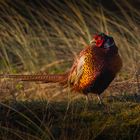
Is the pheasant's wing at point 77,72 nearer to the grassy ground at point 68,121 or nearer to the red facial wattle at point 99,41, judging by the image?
the red facial wattle at point 99,41

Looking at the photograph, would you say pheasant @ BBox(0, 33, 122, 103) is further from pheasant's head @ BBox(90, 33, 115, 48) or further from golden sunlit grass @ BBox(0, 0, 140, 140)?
golden sunlit grass @ BBox(0, 0, 140, 140)

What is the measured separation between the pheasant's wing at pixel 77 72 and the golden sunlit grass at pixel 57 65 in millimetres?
122

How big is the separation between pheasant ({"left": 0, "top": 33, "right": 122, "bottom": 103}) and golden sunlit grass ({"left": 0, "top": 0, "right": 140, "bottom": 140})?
16 centimetres

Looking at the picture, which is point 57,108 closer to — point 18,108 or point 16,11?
point 18,108

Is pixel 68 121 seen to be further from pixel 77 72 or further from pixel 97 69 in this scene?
pixel 77 72

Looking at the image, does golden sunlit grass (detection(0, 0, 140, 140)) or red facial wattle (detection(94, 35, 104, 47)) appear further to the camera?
red facial wattle (detection(94, 35, 104, 47))

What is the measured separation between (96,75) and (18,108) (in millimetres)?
741

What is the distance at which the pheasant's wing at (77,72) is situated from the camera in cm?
538

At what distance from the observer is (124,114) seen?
15.5 feet

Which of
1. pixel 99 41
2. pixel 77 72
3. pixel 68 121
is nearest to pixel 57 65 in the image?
pixel 77 72

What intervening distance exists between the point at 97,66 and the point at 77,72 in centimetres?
21

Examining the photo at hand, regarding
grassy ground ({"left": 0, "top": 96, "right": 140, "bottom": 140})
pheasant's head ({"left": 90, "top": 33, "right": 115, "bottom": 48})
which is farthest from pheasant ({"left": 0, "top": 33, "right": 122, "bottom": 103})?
grassy ground ({"left": 0, "top": 96, "right": 140, "bottom": 140})

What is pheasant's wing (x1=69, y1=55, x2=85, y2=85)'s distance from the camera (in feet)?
17.6

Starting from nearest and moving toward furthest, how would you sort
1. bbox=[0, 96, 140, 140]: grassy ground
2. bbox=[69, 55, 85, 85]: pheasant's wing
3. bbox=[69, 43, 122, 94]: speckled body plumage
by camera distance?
1. bbox=[0, 96, 140, 140]: grassy ground
2. bbox=[69, 43, 122, 94]: speckled body plumage
3. bbox=[69, 55, 85, 85]: pheasant's wing
